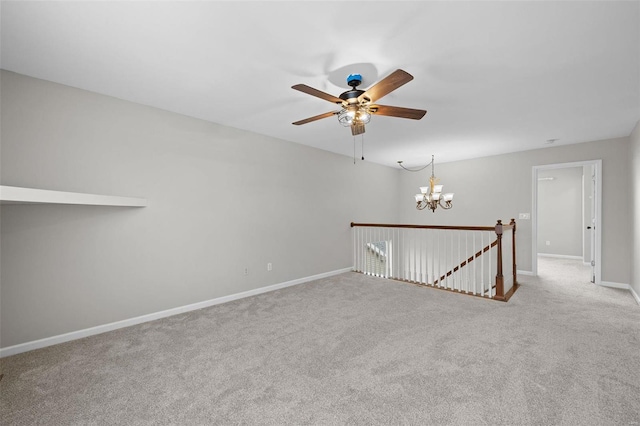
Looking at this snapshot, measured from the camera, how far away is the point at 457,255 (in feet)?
20.9

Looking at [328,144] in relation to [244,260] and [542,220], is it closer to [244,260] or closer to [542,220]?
[244,260]

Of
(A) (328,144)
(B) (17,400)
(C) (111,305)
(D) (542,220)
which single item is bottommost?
(B) (17,400)

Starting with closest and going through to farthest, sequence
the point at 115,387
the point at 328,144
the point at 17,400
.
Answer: the point at 17,400 → the point at 115,387 → the point at 328,144

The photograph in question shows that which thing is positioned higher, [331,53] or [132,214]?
[331,53]

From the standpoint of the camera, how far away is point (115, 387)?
6.37 ft

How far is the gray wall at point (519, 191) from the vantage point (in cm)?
446

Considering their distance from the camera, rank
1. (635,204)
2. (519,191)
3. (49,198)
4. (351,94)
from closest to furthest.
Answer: (49,198), (351,94), (635,204), (519,191)

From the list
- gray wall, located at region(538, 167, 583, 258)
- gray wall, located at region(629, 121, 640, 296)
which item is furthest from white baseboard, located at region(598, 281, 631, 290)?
gray wall, located at region(538, 167, 583, 258)

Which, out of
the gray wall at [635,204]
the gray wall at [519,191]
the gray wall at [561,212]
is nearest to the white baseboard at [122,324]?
the gray wall at [519,191]

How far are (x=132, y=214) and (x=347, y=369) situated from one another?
2.74m

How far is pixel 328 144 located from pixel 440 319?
3.25 meters

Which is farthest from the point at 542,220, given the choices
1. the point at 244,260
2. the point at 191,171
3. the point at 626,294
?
the point at 191,171

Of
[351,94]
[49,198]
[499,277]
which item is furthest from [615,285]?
[49,198]

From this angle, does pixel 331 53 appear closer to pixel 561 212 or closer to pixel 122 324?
pixel 122 324
